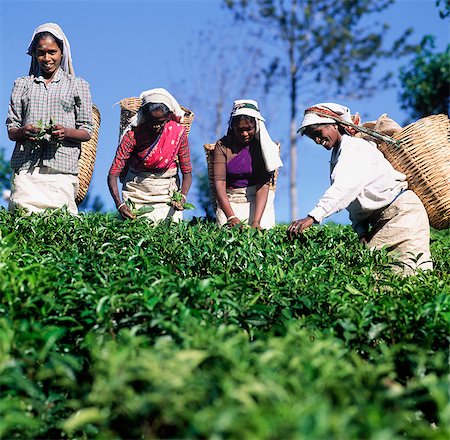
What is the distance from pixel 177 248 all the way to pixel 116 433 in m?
2.71

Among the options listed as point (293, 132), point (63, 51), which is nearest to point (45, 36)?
point (63, 51)

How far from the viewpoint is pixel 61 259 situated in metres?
4.68

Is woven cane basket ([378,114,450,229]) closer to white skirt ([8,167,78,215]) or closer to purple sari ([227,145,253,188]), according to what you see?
purple sari ([227,145,253,188])

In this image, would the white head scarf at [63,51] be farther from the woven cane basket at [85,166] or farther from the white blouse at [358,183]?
the white blouse at [358,183]

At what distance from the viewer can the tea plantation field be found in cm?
225

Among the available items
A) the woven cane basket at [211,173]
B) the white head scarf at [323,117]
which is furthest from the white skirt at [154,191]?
the white head scarf at [323,117]

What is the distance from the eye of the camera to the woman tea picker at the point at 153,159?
275 inches

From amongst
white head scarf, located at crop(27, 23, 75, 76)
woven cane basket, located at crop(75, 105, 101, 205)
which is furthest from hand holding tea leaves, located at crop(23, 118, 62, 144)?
woven cane basket, located at crop(75, 105, 101, 205)

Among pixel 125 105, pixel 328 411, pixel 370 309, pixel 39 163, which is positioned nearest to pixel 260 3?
pixel 125 105

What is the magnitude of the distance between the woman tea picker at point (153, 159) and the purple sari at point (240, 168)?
1.31ft

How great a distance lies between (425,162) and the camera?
6.84 meters

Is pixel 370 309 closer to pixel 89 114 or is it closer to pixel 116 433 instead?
pixel 116 433

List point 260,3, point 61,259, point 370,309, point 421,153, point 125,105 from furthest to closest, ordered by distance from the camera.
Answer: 1. point 260,3
2. point 125,105
3. point 421,153
4. point 61,259
5. point 370,309

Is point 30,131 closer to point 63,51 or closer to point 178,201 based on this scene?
point 63,51
